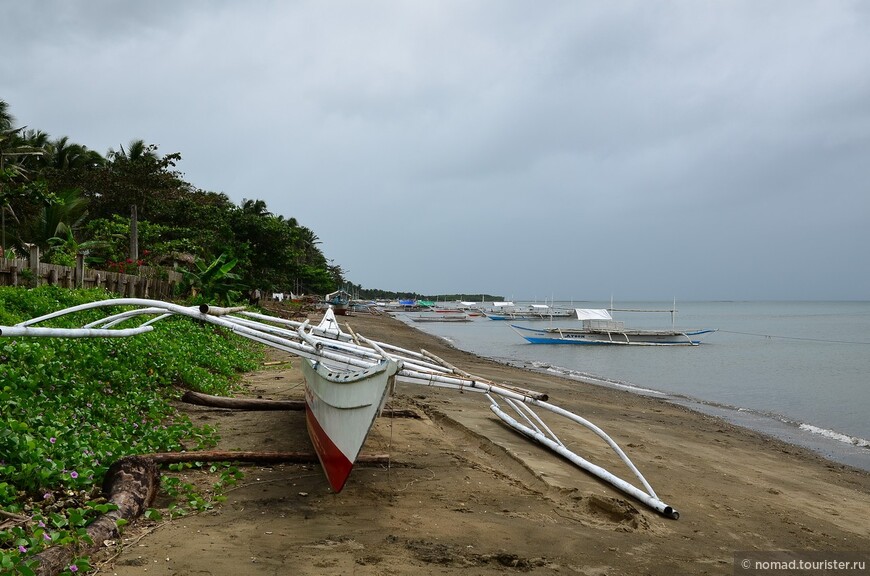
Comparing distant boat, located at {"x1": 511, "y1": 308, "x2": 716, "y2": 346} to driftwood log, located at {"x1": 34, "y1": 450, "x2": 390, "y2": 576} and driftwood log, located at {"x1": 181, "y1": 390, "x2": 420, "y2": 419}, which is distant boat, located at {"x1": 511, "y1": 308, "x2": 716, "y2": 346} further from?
driftwood log, located at {"x1": 34, "y1": 450, "x2": 390, "y2": 576}

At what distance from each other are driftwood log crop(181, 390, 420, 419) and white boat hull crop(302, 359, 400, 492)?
7.97ft

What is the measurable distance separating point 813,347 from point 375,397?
42.1m

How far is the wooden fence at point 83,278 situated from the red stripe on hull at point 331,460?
7.87 m

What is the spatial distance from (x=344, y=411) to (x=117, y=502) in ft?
6.02

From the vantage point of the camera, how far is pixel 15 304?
8.88 m

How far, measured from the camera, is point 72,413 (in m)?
5.69

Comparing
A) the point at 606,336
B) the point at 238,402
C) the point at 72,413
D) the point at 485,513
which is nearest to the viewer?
the point at 485,513

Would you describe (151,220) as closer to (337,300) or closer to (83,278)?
(83,278)

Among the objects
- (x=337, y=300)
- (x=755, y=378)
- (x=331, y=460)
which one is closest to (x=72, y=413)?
(x=331, y=460)

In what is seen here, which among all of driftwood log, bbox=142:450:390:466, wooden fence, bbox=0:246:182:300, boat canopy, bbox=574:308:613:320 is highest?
wooden fence, bbox=0:246:182:300

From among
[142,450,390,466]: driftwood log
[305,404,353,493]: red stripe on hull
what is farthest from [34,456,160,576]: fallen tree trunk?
[305,404,353,493]: red stripe on hull

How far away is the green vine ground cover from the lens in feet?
13.0

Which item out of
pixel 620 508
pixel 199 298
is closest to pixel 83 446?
pixel 620 508

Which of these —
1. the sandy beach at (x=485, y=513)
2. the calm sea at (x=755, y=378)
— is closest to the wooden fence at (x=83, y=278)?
the sandy beach at (x=485, y=513)
